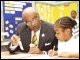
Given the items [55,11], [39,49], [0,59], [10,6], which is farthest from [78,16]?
[0,59]

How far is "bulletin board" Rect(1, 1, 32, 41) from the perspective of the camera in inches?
117

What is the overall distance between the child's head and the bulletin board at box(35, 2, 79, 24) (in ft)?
0.18

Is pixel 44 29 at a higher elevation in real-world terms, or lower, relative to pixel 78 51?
higher

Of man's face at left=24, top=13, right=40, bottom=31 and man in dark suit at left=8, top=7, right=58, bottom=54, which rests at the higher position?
man's face at left=24, top=13, right=40, bottom=31

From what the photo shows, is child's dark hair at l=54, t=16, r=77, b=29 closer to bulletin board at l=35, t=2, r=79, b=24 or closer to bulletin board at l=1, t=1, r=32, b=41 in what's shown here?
bulletin board at l=35, t=2, r=79, b=24

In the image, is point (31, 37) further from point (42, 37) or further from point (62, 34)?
point (62, 34)

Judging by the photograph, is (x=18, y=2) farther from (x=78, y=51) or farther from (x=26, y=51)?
(x=78, y=51)

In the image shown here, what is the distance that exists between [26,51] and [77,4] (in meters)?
0.73

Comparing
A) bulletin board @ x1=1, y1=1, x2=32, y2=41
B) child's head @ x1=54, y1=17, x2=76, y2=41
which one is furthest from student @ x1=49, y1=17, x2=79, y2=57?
bulletin board @ x1=1, y1=1, x2=32, y2=41

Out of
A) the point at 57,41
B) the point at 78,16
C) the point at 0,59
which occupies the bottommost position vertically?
the point at 0,59

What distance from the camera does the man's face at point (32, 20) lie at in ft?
9.77

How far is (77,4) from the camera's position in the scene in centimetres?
300

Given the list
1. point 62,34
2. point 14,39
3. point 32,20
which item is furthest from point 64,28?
A: point 14,39

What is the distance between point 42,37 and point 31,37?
0.12 metres
